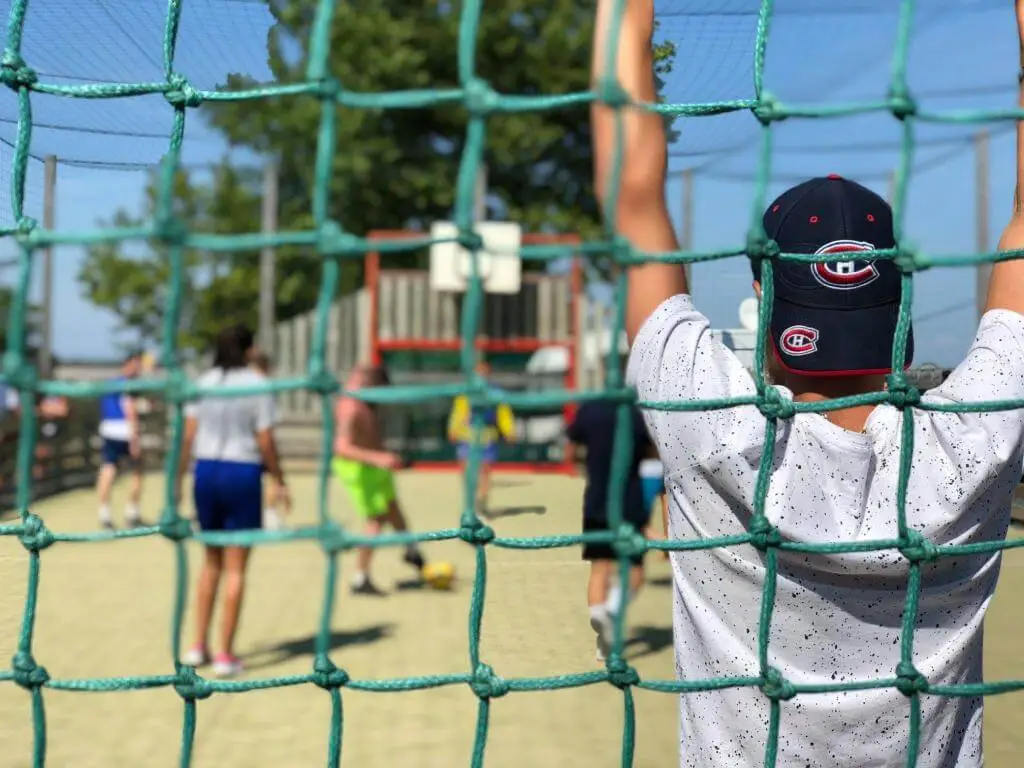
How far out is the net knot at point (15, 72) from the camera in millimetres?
1322

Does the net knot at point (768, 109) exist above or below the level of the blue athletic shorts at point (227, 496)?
above

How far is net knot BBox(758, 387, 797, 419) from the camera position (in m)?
1.17

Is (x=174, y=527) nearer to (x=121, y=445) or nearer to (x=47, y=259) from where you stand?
(x=47, y=259)

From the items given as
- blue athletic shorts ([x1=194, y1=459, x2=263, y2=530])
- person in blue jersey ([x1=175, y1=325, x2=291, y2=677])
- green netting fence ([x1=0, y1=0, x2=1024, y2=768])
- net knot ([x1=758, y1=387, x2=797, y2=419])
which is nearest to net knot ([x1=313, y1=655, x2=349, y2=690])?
green netting fence ([x1=0, y1=0, x2=1024, y2=768])

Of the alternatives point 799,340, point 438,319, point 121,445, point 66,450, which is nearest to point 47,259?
point 799,340

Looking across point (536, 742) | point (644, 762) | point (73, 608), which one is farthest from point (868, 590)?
point (73, 608)

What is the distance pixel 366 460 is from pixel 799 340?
50.0 inches

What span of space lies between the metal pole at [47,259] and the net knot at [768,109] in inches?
33.3

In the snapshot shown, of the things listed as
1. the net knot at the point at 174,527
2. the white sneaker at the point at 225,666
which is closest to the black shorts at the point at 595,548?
the net knot at the point at 174,527

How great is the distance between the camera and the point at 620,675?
1.29 metres

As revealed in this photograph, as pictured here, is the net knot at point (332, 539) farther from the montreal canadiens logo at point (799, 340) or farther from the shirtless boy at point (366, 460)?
the montreal canadiens logo at point (799, 340)

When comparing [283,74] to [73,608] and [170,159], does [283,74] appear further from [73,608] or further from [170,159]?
[73,608]

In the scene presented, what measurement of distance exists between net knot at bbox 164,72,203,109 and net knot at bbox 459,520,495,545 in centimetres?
60

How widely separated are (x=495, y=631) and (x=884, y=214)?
690mm
